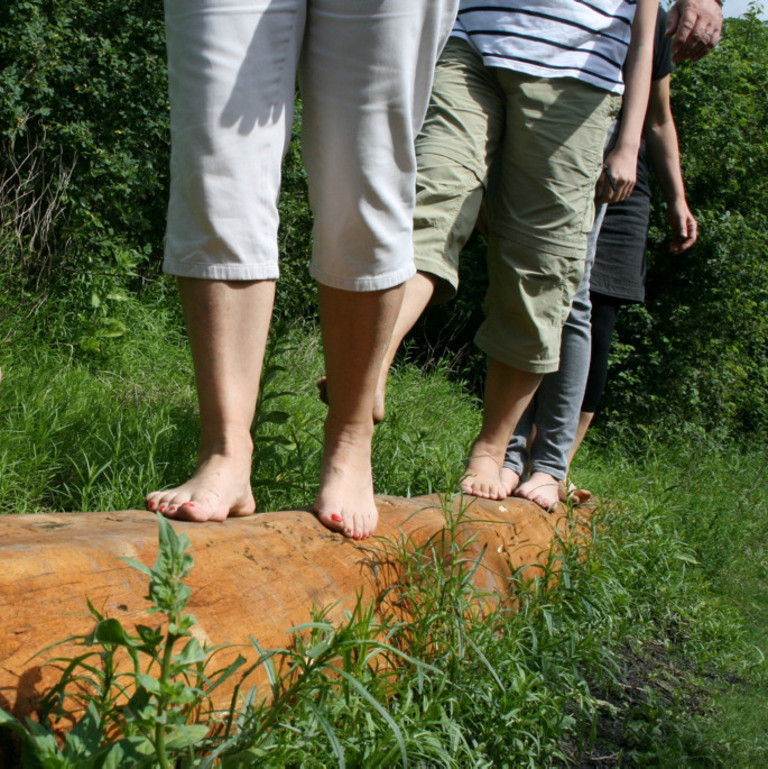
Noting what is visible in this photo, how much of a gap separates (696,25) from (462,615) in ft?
7.95

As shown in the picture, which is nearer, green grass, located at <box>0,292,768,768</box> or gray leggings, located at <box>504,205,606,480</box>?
green grass, located at <box>0,292,768,768</box>

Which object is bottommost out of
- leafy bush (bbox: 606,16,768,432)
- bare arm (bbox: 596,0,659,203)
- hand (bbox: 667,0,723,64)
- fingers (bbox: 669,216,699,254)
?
leafy bush (bbox: 606,16,768,432)

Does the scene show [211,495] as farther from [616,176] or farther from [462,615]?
[616,176]

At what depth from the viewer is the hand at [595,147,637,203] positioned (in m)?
3.16

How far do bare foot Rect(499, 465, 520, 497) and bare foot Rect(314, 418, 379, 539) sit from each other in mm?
925

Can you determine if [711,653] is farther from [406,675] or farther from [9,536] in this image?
[9,536]

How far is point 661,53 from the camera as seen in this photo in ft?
12.9

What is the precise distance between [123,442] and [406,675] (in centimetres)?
137

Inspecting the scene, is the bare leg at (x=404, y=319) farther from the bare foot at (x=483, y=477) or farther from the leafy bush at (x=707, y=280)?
the leafy bush at (x=707, y=280)

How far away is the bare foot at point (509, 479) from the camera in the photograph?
314 cm

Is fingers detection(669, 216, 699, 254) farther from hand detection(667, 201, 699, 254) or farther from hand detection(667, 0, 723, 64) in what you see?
hand detection(667, 0, 723, 64)

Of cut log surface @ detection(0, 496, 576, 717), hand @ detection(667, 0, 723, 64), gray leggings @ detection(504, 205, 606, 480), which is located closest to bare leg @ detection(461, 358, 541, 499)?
gray leggings @ detection(504, 205, 606, 480)

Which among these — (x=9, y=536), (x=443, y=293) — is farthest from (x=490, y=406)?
(x=9, y=536)

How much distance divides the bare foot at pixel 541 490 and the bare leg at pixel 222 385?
1383 mm
